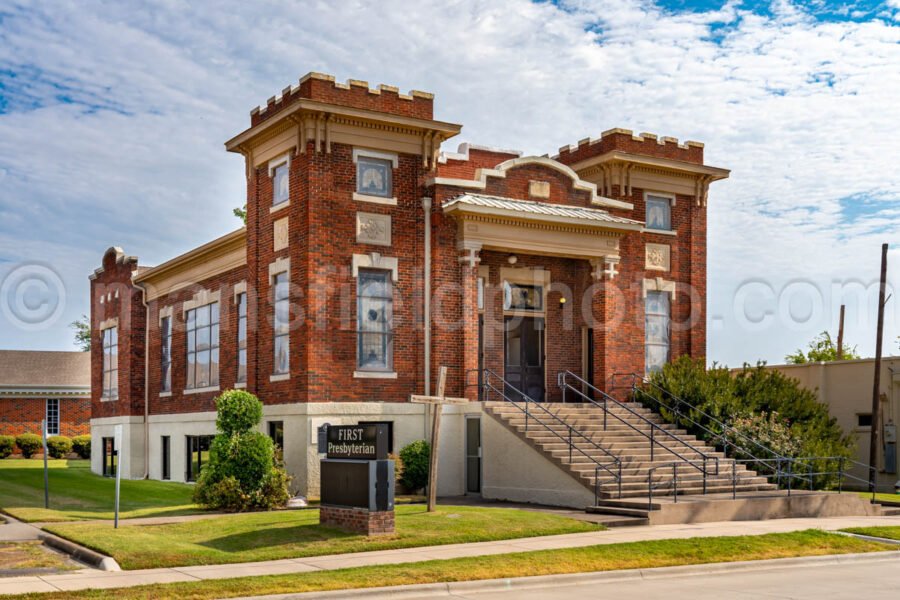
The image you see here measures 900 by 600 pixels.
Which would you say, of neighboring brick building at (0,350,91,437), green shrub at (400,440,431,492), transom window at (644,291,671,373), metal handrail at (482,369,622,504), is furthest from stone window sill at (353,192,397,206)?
neighboring brick building at (0,350,91,437)

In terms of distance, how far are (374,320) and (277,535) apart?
931cm

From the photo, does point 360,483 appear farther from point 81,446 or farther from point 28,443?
point 28,443

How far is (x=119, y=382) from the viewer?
37625mm

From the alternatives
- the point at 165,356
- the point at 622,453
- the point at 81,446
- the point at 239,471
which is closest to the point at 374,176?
the point at 239,471

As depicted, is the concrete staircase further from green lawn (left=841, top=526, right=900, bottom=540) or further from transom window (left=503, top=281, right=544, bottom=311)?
transom window (left=503, top=281, right=544, bottom=311)

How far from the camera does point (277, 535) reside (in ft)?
56.6

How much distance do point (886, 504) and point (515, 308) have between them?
1063cm

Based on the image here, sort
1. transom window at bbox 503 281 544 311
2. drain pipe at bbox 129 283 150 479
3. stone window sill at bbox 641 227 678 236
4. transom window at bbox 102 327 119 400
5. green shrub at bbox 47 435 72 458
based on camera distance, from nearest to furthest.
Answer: transom window at bbox 503 281 544 311
stone window sill at bbox 641 227 678 236
drain pipe at bbox 129 283 150 479
transom window at bbox 102 327 119 400
green shrub at bbox 47 435 72 458

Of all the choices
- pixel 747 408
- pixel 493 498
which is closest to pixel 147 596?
pixel 493 498

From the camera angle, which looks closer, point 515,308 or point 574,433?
point 574,433

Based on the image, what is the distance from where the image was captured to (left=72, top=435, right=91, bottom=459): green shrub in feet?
187

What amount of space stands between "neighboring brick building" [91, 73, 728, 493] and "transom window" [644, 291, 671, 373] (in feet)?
0.20

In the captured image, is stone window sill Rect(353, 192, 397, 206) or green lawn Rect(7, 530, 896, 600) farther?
stone window sill Rect(353, 192, 397, 206)

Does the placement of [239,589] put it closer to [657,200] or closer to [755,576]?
[755,576]
